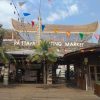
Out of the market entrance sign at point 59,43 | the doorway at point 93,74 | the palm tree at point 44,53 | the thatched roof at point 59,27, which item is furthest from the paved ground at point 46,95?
the thatched roof at point 59,27

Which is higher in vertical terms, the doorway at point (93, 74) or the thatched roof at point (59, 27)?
the thatched roof at point (59, 27)

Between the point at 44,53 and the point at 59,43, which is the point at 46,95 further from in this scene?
the point at 59,43

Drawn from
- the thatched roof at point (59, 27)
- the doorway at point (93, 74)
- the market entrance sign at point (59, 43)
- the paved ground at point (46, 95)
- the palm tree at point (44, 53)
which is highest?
the thatched roof at point (59, 27)

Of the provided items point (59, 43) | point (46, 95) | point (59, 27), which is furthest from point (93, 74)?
point (59, 27)

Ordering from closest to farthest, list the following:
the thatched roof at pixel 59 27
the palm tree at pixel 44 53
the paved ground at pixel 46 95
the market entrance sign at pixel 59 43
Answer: the paved ground at pixel 46 95, the palm tree at pixel 44 53, the market entrance sign at pixel 59 43, the thatched roof at pixel 59 27

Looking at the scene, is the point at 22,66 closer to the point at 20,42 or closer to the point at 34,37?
the point at 20,42

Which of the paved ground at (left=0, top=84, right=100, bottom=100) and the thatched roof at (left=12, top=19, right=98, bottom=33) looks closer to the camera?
the paved ground at (left=0, top=84, right=100, bottom=100)

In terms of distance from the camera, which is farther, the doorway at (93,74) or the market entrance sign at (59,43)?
the market entrance sign at (59,43)

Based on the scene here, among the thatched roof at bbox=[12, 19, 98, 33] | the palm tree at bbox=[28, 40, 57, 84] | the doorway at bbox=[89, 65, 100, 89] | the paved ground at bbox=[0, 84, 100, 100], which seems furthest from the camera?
the thatched roof at bbox=[12, 19, 98, 33]

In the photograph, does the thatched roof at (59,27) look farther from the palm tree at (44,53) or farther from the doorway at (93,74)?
the doorway at (93,74)

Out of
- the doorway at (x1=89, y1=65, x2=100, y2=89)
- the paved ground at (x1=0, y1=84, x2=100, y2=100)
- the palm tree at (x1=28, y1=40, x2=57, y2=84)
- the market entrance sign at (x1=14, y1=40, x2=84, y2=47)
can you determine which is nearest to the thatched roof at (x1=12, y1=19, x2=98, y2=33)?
the market entrance sign at (x1=14, y1=40, x2=84, y2=47)

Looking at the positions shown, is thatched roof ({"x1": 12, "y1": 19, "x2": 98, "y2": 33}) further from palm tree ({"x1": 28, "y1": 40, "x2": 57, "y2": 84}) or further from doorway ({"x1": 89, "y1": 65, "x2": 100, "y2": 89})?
doorway ({"x1": 89, "y1": 65, "x2": 100, "y2": 89})

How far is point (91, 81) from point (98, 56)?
257cm

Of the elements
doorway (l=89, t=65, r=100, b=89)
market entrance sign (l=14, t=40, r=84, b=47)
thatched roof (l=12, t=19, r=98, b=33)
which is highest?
thatched roof (l=12, t=19, r=98, b=33)
